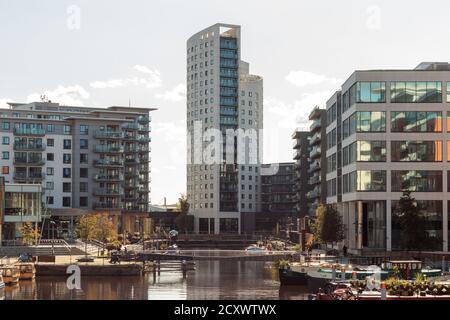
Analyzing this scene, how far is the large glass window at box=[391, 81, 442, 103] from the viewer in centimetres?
10150

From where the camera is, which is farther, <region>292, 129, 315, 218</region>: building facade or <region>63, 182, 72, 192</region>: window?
<region>292, 129, 315, 218</region>: building facade

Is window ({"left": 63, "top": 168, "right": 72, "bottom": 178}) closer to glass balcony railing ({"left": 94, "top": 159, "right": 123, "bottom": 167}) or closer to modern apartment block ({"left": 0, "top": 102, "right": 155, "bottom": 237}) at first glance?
modern apartment block ({"left": 0, "top": 102, "right": 155, "bottom": 237})

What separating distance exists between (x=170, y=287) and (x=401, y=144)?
A: 4476cm

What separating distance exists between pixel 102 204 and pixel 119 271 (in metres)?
80.8

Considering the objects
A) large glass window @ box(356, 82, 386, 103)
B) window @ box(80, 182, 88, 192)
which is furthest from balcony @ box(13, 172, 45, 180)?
large glass window @ box(356, 82, 386, 103)

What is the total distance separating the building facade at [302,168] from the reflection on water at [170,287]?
4056 inches

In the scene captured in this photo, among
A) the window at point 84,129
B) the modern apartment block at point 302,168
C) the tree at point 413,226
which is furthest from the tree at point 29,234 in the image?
the modern apartment block at point 302,168

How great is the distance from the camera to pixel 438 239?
99250 millimetres

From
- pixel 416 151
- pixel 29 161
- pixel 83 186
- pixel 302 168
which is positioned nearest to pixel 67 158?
pixel 83 186

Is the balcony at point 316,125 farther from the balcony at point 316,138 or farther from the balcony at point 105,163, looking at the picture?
Answer: the balcony at point 105,163

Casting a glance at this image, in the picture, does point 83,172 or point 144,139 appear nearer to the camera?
point 83,172

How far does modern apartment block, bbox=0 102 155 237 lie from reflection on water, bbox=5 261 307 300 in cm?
6631

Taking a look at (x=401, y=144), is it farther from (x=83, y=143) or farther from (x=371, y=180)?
(x=83, y=143)

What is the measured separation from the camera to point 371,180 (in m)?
102
